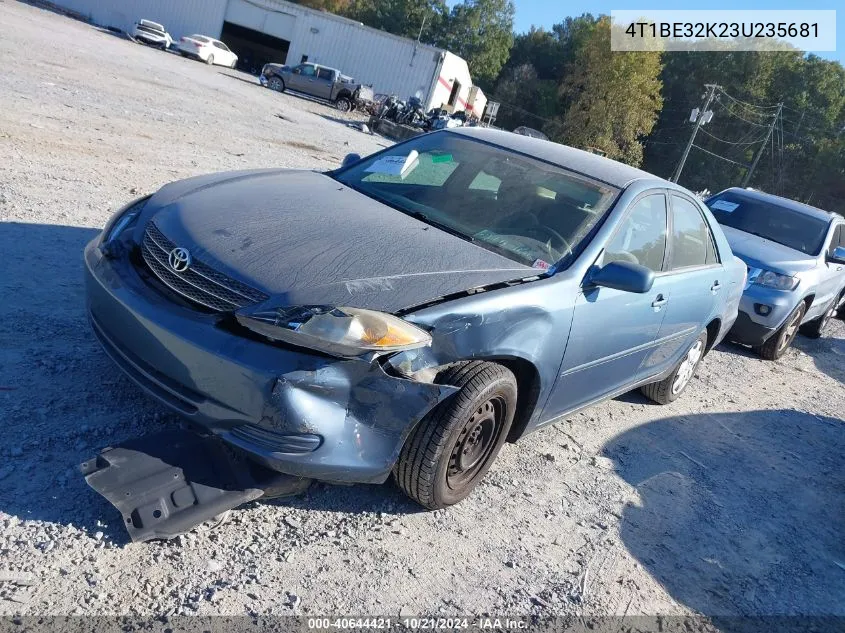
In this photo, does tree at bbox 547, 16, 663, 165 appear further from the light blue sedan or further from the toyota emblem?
the toyota emblem

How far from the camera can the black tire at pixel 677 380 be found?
5.03 metres

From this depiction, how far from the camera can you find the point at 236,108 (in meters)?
17.5

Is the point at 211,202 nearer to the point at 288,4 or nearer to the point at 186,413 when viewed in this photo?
the point at 186,413

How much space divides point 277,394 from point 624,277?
5.77 feet

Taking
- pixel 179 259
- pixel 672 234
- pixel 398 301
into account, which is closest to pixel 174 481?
pixel 179 259

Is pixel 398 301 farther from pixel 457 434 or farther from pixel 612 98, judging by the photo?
pixel 612 98

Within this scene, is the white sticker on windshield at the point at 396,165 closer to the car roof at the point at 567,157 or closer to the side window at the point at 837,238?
the car roof at the point at 567,157

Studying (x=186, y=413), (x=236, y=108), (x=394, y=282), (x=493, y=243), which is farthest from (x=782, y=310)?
(x=236, y=108)

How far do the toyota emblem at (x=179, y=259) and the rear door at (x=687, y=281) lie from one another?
2.70 meters

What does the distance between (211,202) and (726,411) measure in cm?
442

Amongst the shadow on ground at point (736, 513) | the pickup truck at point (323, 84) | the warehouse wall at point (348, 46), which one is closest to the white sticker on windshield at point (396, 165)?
the shadow on ground at point (736, 513)

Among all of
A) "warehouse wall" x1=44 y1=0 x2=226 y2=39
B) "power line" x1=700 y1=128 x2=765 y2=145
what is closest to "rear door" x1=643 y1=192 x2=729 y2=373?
"warehouse wall" x1=44 y1=0 x2=226 y2=39

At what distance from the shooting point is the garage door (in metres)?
44.2

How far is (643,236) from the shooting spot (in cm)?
387
